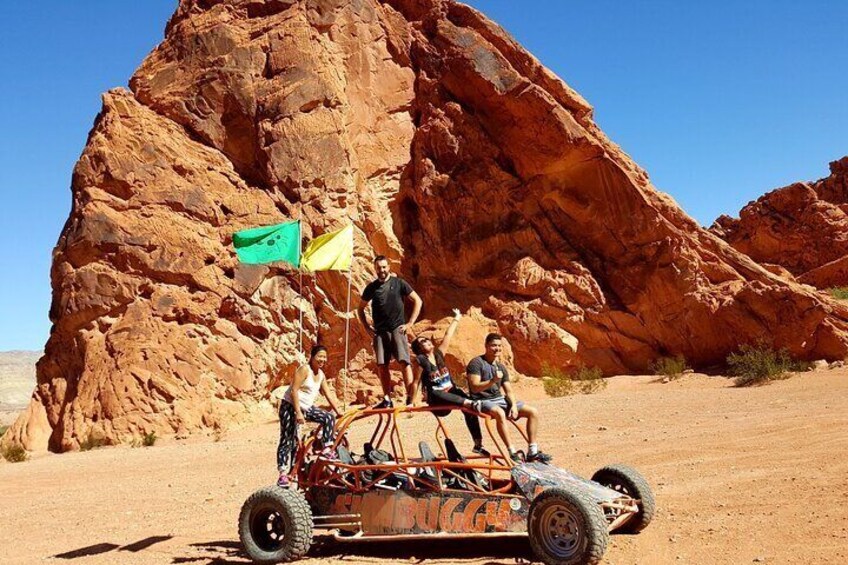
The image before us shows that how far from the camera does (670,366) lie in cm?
2052

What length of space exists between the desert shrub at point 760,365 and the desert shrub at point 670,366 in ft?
4.01

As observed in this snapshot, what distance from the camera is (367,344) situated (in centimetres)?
2197

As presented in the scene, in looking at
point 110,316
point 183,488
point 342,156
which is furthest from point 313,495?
point 342,156

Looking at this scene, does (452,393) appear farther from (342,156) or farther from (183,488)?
(342,156)

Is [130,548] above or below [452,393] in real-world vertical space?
below

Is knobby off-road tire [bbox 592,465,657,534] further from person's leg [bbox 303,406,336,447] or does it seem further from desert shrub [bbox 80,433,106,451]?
desert shrub [bbox 80,433,106,451]

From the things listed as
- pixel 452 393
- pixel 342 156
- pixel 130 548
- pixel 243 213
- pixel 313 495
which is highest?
pixel 342 156

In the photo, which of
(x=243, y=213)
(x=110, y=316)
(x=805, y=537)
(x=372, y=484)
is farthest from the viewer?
(x=243, y=213)

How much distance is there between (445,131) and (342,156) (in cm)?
357

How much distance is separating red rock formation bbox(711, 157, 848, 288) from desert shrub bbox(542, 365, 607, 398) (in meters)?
21.1

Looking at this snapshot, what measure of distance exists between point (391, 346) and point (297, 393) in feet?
3.92

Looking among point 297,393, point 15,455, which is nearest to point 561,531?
point 297,393

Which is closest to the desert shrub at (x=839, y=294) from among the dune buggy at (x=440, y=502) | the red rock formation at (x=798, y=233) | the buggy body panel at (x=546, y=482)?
the red rock formation at (x=798, y=233)

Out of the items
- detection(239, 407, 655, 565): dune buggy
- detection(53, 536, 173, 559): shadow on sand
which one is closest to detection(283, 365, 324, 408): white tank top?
detection(239, 407, 655, 565): dune buggy
